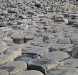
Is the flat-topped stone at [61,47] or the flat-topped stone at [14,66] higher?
the flat-topped stone at [61,47]

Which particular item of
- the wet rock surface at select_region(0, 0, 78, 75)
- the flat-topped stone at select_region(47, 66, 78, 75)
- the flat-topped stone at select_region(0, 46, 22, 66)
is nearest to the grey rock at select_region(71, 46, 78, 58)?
the wet rock surface at select_region(0, 0, 78, 75)

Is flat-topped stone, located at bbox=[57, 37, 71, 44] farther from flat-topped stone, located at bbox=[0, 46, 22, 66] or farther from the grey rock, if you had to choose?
flat-topped stone, located at bbox=[0, 46, 22, 66]

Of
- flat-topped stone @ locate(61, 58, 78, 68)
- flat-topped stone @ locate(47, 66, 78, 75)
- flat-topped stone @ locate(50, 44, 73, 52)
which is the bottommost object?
Result: flat-topped stone @ locate(47, 66, 78, 75)

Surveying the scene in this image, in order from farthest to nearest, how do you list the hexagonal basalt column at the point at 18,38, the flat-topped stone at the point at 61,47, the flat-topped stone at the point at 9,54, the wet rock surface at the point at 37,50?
the hexagonal basalt column at the point at 18,38 → the flat-topped stone at the point at 61,47 → the flat-topped stone at the point at 9,54 → the wet rock surface at the point at 37,50

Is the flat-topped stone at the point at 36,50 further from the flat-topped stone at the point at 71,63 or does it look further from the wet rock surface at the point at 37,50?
the flat-topped stone at the point at 71,63

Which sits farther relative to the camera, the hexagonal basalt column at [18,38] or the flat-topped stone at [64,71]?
the hexagonal basalt column at [18,38]

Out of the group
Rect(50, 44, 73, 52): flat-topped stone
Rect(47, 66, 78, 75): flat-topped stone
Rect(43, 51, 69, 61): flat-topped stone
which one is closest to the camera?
Rect(47, 66, 78, 75): flat-topped stone

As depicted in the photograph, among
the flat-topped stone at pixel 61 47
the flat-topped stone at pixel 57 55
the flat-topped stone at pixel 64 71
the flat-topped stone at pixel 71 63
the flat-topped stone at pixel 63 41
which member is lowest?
the flat-topped stone at pixel 64 71

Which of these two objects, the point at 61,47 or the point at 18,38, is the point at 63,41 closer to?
the point at 61,47

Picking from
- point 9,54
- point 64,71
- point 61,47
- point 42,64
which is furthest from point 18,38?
point 64,71

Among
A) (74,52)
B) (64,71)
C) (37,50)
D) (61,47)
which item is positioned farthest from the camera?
(61,47)

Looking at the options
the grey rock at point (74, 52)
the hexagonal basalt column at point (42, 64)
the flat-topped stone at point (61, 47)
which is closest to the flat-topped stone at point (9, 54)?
the hexagonal basalt column at point (42, 64)

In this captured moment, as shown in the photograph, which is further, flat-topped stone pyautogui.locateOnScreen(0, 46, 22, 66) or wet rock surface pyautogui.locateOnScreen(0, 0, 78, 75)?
flat-topped stone pyautogui.locateOnScreen(0, 46, 22, 66)

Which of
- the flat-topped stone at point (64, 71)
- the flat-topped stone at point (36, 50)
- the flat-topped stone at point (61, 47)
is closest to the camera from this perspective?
the flat-topped stone at point (64, 71)
